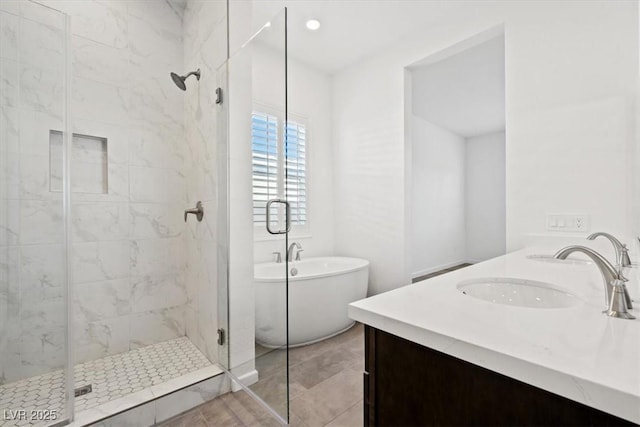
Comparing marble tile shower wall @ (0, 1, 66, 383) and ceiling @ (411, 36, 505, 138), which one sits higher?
ceiling @ (411, 36, 505, 138)

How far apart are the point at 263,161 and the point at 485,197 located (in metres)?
5.39

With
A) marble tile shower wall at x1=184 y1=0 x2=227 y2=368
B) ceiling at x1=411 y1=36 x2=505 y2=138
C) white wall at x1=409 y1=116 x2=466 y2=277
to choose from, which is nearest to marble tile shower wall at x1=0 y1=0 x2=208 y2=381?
marble tile shower wall at x1=184 y1=0 x2=227 y2=368

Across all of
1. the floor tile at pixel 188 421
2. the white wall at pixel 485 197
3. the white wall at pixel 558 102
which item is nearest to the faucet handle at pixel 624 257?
the white wall at pixel 558 102

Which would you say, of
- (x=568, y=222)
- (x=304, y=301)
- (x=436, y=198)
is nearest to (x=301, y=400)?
(x=304, y=301)

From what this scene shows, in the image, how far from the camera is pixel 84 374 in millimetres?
1857

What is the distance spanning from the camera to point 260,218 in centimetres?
165

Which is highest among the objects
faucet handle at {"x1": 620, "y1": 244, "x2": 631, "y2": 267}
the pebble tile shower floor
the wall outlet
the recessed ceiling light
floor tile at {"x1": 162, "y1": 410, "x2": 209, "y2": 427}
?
the recessed ceiling light

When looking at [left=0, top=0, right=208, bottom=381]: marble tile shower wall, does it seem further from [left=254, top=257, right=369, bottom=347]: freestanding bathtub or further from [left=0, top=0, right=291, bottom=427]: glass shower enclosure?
[left=254, top=257, right=369, bottom=347]: freestanding bathtub

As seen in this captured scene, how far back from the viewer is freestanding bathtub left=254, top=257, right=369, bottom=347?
5.36 ft

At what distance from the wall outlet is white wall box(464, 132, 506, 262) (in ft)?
12.3

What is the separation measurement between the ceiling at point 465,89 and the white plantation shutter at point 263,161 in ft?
7.21

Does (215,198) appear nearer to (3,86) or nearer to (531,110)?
(3,86)

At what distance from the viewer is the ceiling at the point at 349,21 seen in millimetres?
2551

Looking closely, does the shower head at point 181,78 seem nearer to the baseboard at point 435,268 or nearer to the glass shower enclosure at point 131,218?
the glass shower enclosure at point 131,218
